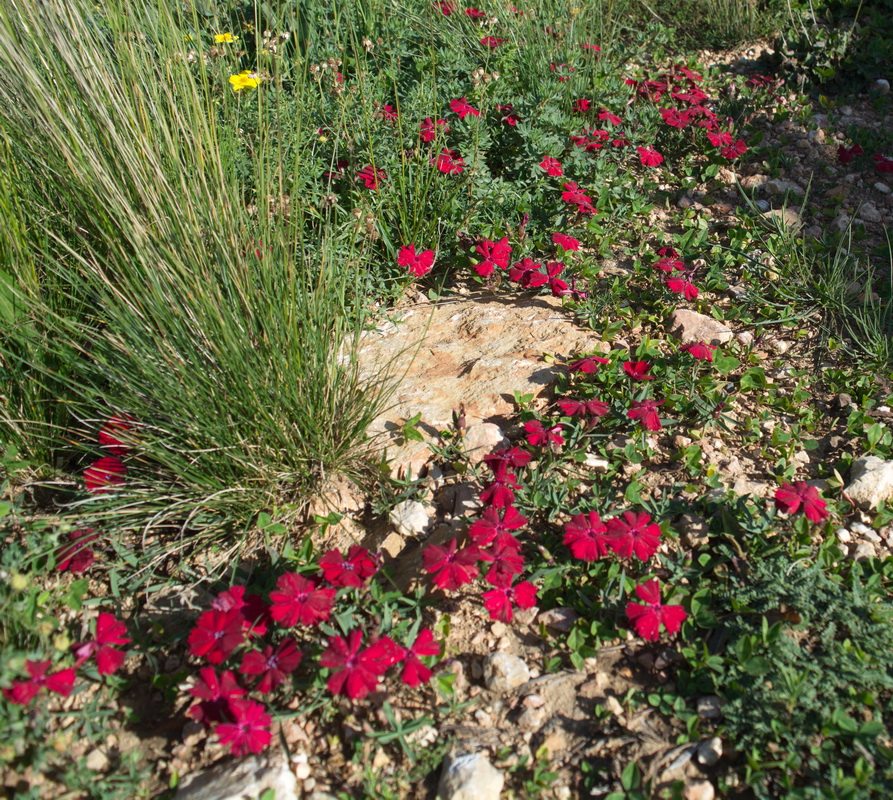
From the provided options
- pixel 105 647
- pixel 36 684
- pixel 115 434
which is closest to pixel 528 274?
pixel 115 434

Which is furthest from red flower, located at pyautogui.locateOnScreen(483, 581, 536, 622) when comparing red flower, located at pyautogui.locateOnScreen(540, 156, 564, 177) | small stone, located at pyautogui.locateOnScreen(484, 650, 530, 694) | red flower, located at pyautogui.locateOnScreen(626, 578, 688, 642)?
red flower, located at pyautogui.locateOnScreen(540, 156, 564, 177)

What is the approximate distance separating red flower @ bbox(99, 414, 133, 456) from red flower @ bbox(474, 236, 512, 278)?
56.2 inches

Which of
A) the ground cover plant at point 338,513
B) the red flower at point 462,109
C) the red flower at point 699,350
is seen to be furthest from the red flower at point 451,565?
the red flower at point 462,109

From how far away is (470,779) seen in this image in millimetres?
1629

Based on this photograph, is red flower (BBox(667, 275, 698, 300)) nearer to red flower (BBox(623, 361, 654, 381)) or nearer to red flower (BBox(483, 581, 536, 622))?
red flower (BBox(623, 361, 654, 381))

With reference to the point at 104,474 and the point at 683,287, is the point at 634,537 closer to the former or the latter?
the point at 683,287

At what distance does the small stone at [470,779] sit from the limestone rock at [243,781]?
0.34 m

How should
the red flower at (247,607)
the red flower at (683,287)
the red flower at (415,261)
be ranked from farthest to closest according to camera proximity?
the red flower at (415,261) < the red flower at (683,287) < the red flower at (247,607)

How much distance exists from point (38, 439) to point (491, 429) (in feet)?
4.74

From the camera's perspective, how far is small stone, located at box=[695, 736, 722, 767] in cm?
168

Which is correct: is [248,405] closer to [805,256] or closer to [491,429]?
[491,429]

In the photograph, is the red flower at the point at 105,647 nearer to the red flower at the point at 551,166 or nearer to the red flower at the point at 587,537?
the red flower at the point at 587,537

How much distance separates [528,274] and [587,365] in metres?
0.63

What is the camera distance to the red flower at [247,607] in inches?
71.4
